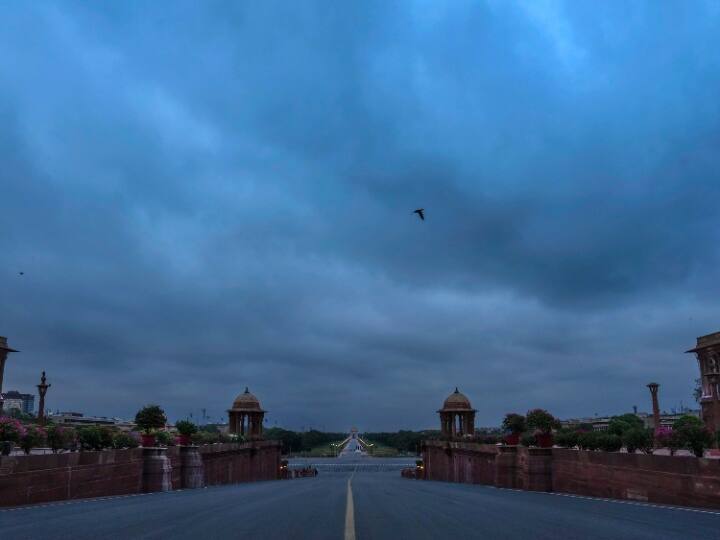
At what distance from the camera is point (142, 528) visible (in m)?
12.2

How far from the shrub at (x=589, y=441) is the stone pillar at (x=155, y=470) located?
20632 mm

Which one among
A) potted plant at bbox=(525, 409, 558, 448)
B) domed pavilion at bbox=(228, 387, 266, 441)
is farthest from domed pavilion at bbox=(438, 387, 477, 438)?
potted plant at bbox=(525, 409, 558, 448)

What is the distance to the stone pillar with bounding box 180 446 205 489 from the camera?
34.4 m

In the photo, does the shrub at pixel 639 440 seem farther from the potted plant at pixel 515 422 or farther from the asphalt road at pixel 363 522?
the potted plant at pixel 515 422

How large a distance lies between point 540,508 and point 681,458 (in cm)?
450

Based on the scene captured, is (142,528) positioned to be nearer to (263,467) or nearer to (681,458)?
(681,458)

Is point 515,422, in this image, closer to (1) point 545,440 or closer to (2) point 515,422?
(2) point 515,422

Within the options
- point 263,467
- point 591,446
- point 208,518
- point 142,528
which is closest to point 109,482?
point 208,518

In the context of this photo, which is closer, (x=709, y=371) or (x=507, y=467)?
(x=507, y=467)

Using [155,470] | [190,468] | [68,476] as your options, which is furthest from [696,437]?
[190,468]

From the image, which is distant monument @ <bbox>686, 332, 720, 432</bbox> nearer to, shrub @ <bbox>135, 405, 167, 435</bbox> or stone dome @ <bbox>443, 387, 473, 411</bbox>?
stone dome @ <bbox>443, 387, 473, 411</bbox>

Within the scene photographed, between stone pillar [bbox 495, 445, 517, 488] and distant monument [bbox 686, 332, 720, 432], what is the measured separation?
34273 millimetres

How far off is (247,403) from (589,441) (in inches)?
2677

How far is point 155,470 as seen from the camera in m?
29.9
